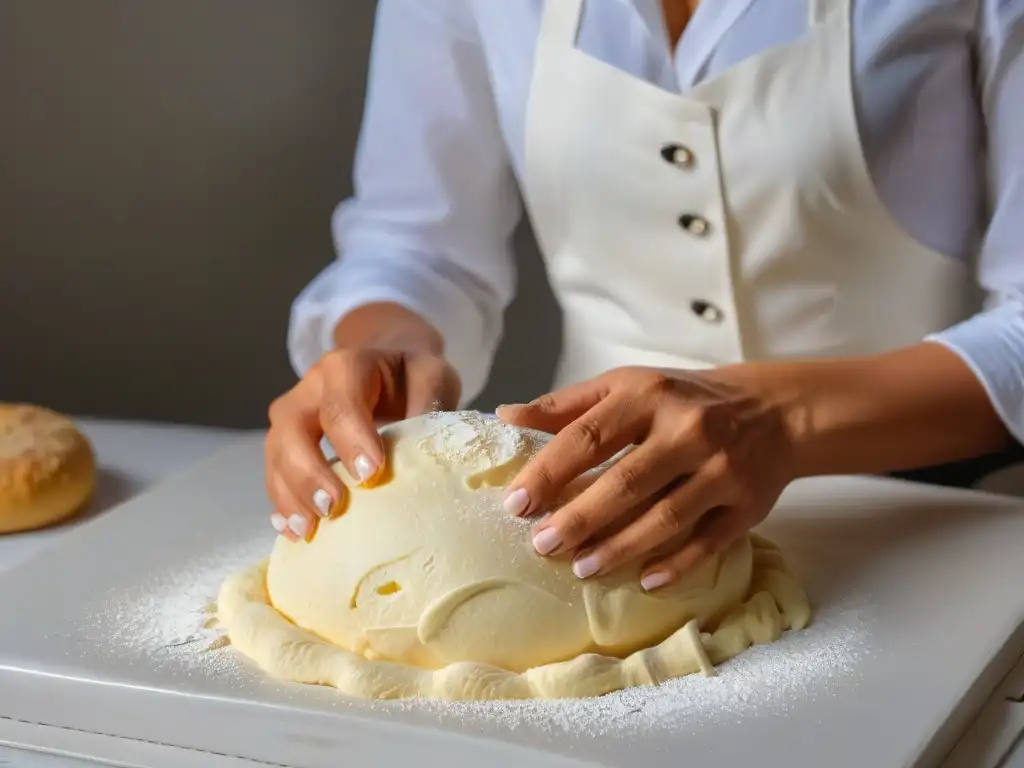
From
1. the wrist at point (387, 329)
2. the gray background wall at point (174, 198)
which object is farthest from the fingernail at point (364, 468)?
the gray background wall at point (174, 198)

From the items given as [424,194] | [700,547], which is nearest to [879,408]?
[700,547]

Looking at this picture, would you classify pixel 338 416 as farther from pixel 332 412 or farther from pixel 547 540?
pixel 547 540

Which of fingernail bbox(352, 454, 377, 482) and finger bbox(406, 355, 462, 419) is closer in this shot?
fingernail bbox(352, 454, 377, 482)

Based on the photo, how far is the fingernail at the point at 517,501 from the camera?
2.77 feet

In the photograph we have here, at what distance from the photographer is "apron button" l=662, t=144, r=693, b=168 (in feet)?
3.64

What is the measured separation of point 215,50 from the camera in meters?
1.66

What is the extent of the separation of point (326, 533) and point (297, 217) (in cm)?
90

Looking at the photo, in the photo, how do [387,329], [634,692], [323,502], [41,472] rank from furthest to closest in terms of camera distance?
[387,329] → [41,472] → [323,502] → [634,692]

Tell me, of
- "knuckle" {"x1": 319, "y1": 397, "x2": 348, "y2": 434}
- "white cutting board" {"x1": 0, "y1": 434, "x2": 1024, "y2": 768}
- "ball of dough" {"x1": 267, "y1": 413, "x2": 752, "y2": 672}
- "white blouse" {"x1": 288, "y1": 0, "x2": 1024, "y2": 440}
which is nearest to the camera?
"white cutting board" {"x1": 0, "y1": 434, "x2": 1024, "y2": 768}

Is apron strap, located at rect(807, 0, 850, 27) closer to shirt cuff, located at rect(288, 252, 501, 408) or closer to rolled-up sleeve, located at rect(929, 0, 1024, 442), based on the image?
rolled-up sleeve, located at rect(929, 0, 1024, 442)

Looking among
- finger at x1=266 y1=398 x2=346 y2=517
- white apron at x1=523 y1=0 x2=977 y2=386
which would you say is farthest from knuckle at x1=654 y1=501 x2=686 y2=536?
white apron at x1=523 y1=0 x2=977 y2=386

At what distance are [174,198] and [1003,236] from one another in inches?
43.0

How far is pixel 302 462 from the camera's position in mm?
933

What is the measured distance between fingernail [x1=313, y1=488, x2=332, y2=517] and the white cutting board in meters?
0.12
